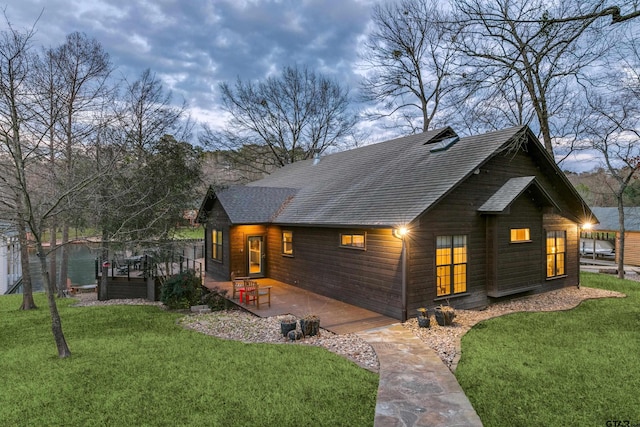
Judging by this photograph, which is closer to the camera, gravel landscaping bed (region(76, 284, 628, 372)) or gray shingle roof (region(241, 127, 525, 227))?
gravel landscaping bed (region(76, 284, 628, 372))

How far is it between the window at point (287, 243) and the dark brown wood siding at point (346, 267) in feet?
0.52

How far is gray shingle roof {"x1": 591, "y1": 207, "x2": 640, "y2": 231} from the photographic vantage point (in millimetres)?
21125

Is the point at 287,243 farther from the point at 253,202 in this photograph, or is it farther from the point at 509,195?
the point at 509,195

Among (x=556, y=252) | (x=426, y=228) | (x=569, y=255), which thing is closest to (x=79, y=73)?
(x=426, y=228)

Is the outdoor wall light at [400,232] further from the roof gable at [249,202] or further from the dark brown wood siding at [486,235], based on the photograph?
the roof gable at [249,202]

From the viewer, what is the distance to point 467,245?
31.2 feet

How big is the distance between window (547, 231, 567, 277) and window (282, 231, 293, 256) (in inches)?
333

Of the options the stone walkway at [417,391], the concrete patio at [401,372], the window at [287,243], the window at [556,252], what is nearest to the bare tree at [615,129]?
the window at [556,252]

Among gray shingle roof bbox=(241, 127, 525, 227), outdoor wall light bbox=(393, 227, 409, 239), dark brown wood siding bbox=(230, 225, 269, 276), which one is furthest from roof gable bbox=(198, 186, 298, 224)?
outdoor wall light bbox=(393, 227, 409, 239)

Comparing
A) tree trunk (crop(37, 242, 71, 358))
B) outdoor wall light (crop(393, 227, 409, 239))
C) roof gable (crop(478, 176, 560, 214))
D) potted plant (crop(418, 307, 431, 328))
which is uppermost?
roof gable (crop(478, 176, 560, 214))

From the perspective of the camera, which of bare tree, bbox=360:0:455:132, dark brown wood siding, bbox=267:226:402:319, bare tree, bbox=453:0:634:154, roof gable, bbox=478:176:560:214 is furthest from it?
bare tree, bbox=360:0:455:132

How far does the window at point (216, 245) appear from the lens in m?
14.7

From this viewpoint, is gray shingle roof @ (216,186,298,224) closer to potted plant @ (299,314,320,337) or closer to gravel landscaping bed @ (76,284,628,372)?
gravel landscaping bed @ (76,284,628,372)

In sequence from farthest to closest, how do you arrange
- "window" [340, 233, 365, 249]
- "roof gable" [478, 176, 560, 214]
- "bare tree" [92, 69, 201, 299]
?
"bare tree" [92, 69, 201, 299] < "window" [340, 233, 365, 249] < "roof gable" [478, 176, 560, 214]
